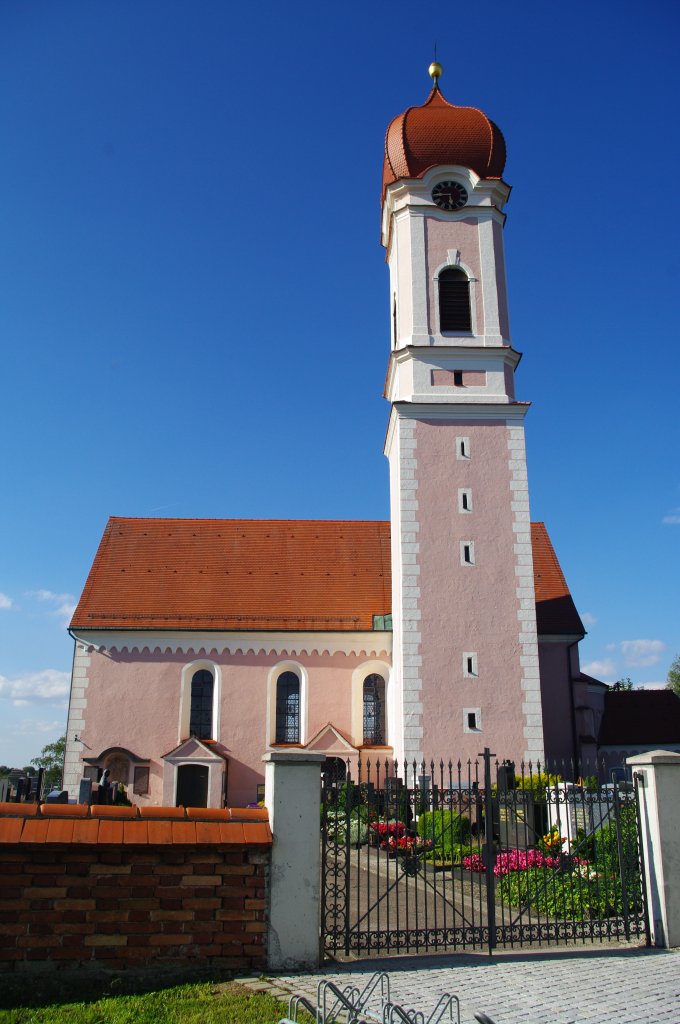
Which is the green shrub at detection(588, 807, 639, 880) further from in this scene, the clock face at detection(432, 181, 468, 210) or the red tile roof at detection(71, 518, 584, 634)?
the clock face at detection(432, 181, 468, 210)

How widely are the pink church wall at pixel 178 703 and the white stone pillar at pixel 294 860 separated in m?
16.0

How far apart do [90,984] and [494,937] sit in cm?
408

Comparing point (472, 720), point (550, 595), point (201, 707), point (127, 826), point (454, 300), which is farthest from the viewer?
point (550, 595)

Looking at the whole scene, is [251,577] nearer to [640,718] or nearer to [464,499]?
[464,499]

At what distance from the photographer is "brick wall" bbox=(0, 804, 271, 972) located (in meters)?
7.42

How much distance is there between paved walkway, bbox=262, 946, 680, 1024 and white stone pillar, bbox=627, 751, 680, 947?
1.06 ft

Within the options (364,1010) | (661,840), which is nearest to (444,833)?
(661,840)

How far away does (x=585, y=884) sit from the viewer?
33.5 ft

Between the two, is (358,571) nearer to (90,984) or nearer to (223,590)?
(223,590)

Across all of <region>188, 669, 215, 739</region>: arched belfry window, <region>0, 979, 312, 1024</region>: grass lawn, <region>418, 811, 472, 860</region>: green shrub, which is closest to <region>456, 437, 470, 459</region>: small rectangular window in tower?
<region>418, 811, 472, 860</region>: green shrub

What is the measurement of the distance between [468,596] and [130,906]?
14348mm

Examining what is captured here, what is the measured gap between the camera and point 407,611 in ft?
68.0

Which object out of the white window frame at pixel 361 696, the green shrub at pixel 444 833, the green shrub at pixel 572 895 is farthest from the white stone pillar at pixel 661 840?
the white window frame at pixel 361 696

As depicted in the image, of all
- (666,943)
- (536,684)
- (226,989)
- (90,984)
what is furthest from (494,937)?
(536,684)
